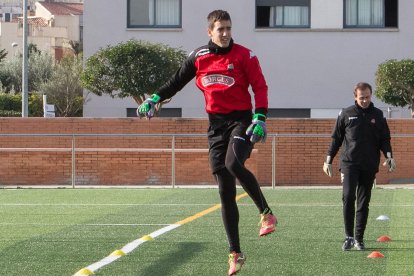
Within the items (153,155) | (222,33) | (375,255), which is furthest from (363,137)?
(153,155)

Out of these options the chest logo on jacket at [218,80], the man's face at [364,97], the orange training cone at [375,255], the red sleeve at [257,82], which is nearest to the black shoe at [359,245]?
the orange training cone at [375,255]

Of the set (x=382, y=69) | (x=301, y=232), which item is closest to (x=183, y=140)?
(x=382, y=69)

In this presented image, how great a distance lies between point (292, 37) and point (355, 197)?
27.2 metres

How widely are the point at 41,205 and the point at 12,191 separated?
5509mm

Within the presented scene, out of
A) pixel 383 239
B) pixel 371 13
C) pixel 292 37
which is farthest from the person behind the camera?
pixel 371 13

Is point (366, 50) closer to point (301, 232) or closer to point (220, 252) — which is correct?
point (301, 232)

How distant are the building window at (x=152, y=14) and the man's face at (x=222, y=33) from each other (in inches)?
1189

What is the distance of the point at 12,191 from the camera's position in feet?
79.9

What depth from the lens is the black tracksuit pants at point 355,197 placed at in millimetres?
11312

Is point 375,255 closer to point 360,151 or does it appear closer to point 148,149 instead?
point 360,151

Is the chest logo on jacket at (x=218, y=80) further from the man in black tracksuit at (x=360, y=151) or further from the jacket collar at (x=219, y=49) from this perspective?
the man in black tracksuit at (x=360, y=151)

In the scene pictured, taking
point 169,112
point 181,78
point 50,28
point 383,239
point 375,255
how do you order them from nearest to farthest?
1. point 181,78
2. point 375,255
3. point 383,239
4. point 169,112
5. point 50,28

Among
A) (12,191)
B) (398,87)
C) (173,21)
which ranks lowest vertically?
(12,191)

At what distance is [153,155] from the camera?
28.5 metres
